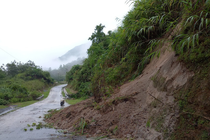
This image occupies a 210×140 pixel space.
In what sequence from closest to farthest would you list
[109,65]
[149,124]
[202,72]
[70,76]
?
[202,72] → [149,124] → [109,65] → [70,76]

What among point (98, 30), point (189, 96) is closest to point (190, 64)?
point (189, 96)

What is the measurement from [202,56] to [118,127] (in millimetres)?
1922

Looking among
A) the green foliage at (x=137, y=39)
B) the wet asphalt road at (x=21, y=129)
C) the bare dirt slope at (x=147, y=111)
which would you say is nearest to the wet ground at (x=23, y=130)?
the wet asphalt road at (x=21, y=129)

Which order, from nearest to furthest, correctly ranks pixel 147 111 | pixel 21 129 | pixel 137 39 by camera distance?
pixel 147 111, pixel 137 39, pixel 21 129

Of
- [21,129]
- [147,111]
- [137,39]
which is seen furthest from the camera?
[21,129]

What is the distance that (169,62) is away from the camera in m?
2.89

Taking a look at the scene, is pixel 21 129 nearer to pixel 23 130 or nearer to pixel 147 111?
pixel 23 130

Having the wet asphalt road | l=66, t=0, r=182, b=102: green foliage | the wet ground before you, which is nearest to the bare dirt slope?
the wet ground

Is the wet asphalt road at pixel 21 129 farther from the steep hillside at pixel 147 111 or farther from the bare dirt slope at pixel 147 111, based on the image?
the steep hillside at pixel 147 111

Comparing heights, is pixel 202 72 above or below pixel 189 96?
above

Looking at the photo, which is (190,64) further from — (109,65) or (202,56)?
(109,65)

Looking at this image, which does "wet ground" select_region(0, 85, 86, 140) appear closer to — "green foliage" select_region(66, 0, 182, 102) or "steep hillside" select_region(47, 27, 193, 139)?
"steep hillside" select_region(47, 27, 193, 139)

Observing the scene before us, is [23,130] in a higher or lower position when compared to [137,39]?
lower

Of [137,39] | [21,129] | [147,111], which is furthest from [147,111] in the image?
[21,129]
